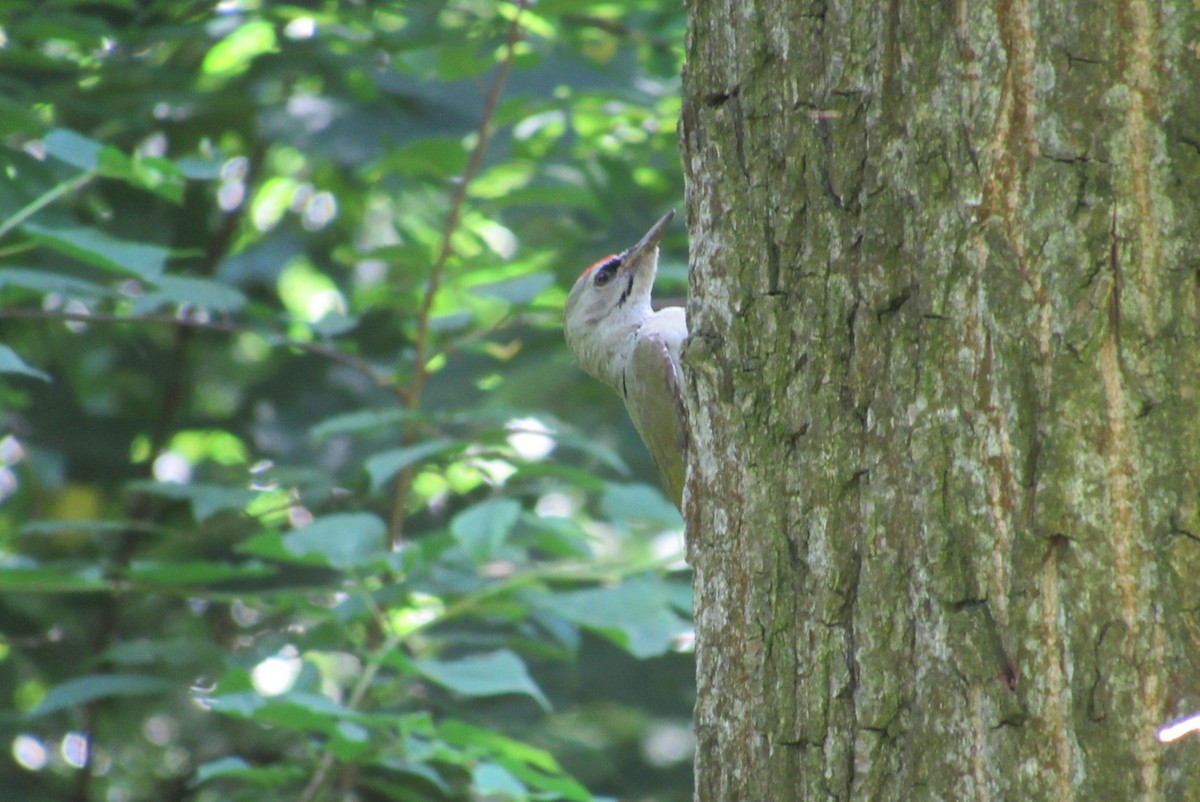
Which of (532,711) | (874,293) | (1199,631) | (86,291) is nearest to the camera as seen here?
(1199,631)

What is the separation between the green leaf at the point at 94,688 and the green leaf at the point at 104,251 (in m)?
1.25

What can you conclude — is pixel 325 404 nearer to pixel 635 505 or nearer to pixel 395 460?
pixel 395 460

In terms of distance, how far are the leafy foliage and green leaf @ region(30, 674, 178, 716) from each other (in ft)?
0.04

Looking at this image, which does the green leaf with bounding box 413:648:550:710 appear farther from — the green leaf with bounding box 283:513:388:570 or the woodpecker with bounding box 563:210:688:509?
the woodpecker with bounding box 563:210:688:509

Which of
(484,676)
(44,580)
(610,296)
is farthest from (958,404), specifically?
(610,296)

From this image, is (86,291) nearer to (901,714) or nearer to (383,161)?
(383,161)

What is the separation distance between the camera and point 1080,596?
1.50 metres

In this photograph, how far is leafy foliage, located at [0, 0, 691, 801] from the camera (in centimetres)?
348

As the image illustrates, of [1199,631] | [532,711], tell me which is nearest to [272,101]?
[532,711]

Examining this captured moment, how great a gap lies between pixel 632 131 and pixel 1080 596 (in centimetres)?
393

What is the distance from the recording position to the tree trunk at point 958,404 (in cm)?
149

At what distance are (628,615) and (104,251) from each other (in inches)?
67.6

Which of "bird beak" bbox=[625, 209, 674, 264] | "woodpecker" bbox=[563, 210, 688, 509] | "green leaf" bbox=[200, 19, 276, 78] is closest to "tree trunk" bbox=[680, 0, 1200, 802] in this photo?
"woodpecker" bbox=[563, 210, 688, 509]

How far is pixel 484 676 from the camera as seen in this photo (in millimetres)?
2975
